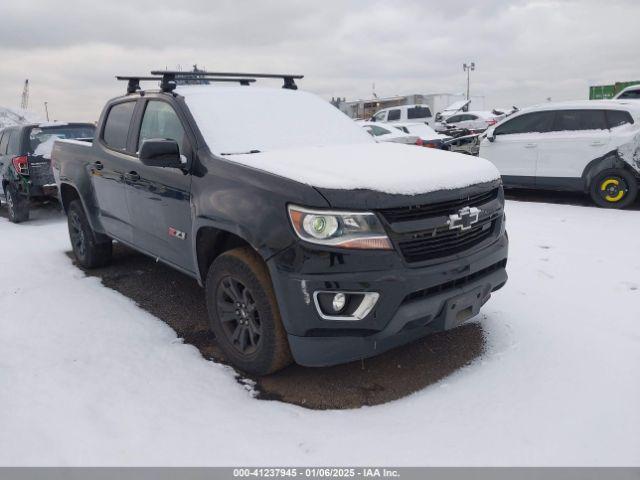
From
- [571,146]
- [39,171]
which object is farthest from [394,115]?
[39,171]

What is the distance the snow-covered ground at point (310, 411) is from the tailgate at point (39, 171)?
15.5 ft

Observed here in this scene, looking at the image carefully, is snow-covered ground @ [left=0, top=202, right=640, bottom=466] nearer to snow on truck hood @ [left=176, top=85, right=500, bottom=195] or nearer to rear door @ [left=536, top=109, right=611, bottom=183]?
snow on truck hood @ [left=176, top=85, right=500, bottom=195]

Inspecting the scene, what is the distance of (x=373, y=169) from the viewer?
2926mm

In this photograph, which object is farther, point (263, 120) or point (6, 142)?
point (6, 142)

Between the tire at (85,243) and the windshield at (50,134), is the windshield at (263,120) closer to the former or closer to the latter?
the tire at (85,243)

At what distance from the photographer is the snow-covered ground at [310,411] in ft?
8.01

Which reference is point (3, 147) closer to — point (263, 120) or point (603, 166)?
point (263, 120)

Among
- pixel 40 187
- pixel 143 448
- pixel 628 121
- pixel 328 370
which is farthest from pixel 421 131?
pixel 143 448

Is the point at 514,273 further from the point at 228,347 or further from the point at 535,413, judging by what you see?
the point at 228,347

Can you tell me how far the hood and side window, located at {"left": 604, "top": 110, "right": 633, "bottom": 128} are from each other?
19.6 feet

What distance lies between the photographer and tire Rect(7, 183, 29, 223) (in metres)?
8.74

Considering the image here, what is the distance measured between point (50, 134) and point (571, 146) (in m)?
9.09

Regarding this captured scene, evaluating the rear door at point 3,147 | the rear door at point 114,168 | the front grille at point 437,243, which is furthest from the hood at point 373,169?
the rear door at point 3,147

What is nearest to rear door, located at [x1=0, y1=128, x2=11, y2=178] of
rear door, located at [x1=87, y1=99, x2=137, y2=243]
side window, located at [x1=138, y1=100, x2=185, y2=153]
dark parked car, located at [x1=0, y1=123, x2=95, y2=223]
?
dark parked car, located at [x1=0, y1=123, x2=95, y2=223]
